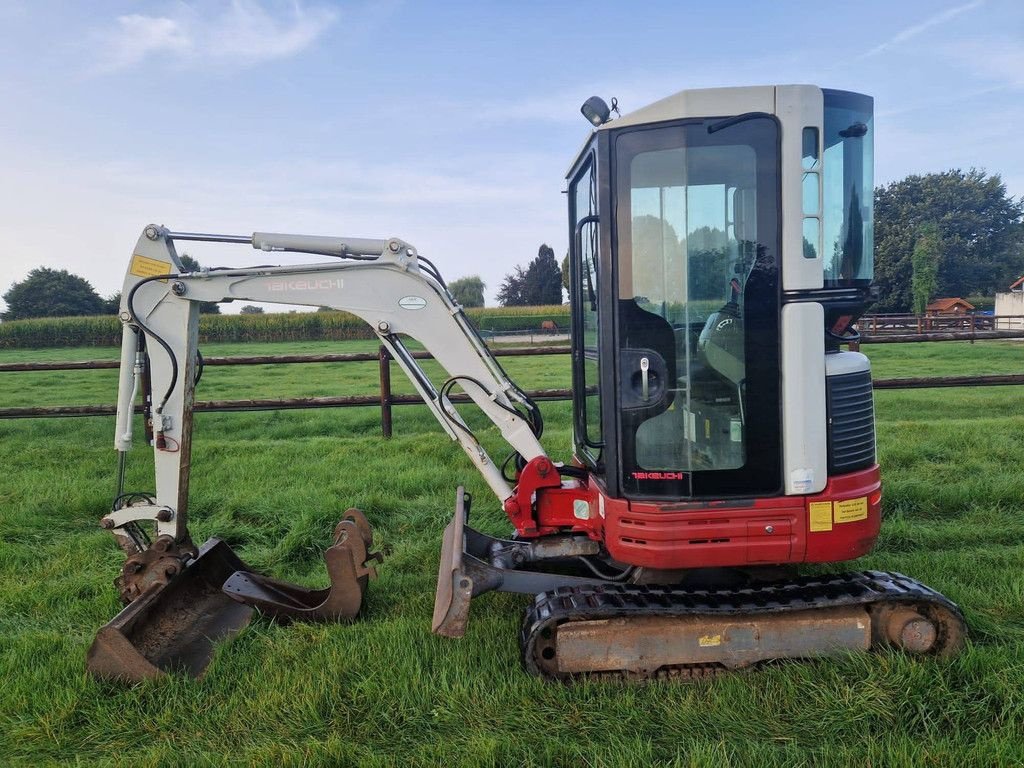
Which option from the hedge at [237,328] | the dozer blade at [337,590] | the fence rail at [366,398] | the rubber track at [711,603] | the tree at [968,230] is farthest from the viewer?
the tree at [968,230]

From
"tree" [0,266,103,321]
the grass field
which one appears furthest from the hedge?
the grass field

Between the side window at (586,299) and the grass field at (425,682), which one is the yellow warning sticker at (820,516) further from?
the side window at (586,299)

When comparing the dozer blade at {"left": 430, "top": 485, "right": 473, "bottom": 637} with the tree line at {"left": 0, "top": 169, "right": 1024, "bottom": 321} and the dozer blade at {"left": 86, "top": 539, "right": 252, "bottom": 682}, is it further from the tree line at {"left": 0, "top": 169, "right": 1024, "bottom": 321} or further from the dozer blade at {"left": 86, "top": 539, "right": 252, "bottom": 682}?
the tree line at {"left": 0, "top": 169, "right": 1024, "bottom": 321}

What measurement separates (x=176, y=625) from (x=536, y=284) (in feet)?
227

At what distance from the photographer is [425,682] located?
3.39 metres

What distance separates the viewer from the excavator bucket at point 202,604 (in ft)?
11.6

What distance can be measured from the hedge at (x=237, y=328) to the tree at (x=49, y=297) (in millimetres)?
23768

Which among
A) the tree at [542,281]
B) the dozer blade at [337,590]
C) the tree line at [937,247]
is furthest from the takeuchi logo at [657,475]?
the tree at [542,281]

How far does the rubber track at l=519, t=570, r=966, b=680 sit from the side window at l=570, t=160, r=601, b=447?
0.84m

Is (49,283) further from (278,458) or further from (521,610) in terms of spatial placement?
(521,610)

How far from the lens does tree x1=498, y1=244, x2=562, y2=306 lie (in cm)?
7131

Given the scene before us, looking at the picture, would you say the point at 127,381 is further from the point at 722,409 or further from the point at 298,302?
the point at 722,409

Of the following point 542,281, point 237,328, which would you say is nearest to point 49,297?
point 237,328

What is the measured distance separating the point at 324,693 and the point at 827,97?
3606 mm
